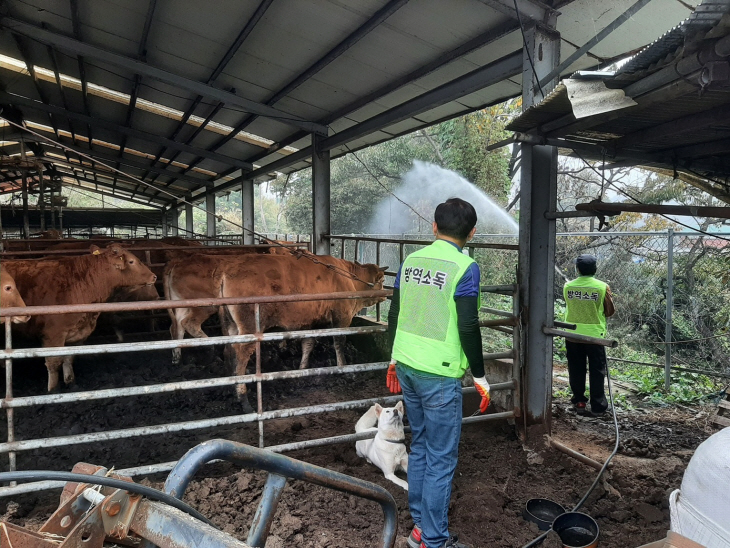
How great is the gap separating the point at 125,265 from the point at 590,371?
20.2 ft

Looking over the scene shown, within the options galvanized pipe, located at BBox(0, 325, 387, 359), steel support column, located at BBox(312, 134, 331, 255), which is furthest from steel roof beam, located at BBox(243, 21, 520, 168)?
galvanized pipe, located at BBox(0, 325, 387, 359)

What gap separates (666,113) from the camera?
3.36 m

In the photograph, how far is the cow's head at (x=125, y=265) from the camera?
675 centimetres

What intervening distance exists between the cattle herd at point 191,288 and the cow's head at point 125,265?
1 centimetres

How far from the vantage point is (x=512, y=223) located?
18938 mm

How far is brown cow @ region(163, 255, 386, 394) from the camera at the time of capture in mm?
6008

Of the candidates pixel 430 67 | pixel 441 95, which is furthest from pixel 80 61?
pixel 441 95

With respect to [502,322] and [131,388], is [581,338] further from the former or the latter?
[131,388]

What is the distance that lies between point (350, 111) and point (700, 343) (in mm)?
6606

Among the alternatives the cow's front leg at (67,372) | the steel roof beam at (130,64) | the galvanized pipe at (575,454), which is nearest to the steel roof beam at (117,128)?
the steel roof beam at (130,64)

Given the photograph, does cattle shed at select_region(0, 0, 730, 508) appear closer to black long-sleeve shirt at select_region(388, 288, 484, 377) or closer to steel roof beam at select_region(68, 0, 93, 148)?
steel roof beam at select_region(68, 0, 93, 148)

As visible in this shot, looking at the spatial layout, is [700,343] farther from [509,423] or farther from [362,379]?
[362,379]

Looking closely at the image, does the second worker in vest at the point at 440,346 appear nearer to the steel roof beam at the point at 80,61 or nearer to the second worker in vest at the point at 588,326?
the second worker in vest at the point at 588,326

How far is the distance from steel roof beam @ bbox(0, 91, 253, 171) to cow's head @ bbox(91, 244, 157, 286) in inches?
270
